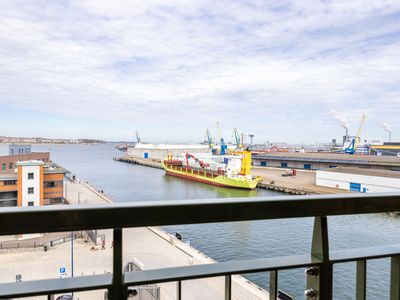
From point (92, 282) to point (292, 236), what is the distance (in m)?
1.11

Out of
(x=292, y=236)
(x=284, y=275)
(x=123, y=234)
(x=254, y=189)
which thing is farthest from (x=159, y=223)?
(x=254, y=189)

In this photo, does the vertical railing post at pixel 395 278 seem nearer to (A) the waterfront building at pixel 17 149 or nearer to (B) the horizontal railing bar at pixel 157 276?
(B) the horizontal railing bar at pixel 157 276

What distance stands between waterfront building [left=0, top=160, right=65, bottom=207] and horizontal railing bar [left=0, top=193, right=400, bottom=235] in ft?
41.0

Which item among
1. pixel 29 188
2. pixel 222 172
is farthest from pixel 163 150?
pixel 29 188

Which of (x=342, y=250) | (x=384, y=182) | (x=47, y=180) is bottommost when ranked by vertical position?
(x=47, y=180)

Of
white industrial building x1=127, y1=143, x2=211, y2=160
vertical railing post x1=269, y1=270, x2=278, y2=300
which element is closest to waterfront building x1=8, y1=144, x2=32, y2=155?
vertical railing post x1=269, y1=270, x2=278, y2=300

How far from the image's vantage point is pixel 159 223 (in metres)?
0.71

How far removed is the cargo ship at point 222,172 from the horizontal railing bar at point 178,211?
22757 mm

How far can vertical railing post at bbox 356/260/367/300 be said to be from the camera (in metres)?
0.99

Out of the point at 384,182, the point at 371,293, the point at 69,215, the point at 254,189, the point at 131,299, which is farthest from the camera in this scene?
the point at 254,189

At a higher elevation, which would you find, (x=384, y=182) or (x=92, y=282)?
(x=92, y=282)

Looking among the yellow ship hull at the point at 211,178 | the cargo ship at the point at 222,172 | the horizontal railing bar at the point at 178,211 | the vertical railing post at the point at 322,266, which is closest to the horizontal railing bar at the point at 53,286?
the horizontal railing bar at the point at 178,211

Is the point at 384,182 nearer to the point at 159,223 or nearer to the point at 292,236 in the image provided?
the point at 292,236

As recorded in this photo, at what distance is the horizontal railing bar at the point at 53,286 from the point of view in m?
0.68
